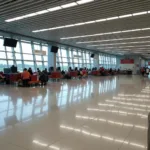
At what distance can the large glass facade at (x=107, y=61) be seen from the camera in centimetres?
3234

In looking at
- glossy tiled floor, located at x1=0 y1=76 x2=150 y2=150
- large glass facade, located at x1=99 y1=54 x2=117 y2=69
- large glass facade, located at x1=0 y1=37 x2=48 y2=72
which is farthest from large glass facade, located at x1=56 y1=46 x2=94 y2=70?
glossy tiled floor, located at x1=0 y1=76 x2=150 y2=150

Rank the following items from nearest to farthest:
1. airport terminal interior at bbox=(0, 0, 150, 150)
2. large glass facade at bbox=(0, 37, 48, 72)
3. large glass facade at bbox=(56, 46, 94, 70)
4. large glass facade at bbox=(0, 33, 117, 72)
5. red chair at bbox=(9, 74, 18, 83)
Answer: airport terminal interior at bbox=(0, 0, 150, 150)
red chair at bbox=(9, 74, 18, 83)
large glass facade at bbox=(0, 37, 48, 72)
large glass facade at bbox=(0, 33, 117, 72)
large glass facade at bbox=(56, 46, 94, 70)

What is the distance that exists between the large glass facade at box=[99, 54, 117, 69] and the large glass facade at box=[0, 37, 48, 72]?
15463mm

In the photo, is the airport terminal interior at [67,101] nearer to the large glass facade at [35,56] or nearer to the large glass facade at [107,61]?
the large glass facade at [35,56]

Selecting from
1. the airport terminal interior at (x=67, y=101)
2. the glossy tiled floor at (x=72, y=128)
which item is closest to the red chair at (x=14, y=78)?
the airport terminal interior at (x=67, y=101)

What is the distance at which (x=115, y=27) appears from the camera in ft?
38.6

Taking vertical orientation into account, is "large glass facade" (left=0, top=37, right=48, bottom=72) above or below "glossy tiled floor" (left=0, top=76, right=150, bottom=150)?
above

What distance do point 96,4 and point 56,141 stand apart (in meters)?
6.61

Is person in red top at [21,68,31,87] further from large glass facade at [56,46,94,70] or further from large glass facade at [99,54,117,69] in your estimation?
large glass facade at [99,54,117,69]

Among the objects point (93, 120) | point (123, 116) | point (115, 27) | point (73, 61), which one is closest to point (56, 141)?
point (93, 120)

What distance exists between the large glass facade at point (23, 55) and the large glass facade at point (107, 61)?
15.5 meters

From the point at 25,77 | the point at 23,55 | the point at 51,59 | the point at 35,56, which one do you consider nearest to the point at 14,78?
the point at 25,77

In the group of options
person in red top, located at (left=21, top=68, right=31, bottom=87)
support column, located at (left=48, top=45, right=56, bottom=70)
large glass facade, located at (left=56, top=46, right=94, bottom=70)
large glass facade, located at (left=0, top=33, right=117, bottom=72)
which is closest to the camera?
person in red top, located at (left=21, top=68, right=31, bottom=87)

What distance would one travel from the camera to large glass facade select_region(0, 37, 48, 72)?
14.8m
